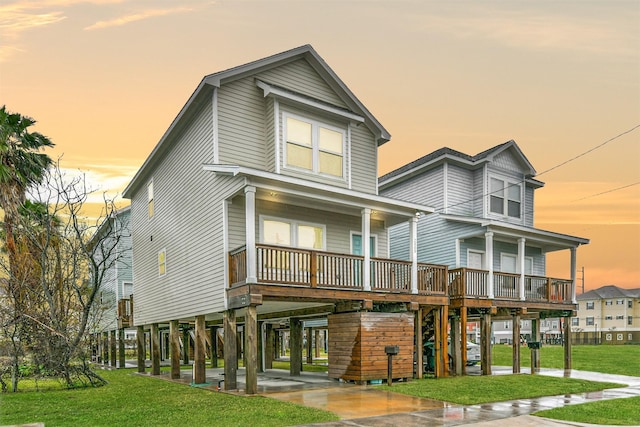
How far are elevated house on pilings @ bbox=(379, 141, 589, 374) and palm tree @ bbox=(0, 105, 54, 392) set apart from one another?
16.8 meters

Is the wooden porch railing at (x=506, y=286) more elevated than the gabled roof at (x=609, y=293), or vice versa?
the wooden porch railing at (x=506, y=286)

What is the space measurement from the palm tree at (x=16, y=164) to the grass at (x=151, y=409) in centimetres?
908

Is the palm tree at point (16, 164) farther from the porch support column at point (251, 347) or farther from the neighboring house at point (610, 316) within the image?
the neighboring house at point (610, 316)

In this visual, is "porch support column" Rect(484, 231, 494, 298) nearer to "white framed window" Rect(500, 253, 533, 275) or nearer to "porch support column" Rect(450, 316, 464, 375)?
"porch support column" Rect(450, 316, 464, 375)

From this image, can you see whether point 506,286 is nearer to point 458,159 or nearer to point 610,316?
point 458,159

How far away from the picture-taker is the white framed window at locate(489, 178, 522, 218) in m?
25.7

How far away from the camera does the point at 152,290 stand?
23562 mm

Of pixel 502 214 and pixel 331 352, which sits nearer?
pixel 331 352

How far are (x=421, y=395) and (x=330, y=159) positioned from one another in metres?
8.46

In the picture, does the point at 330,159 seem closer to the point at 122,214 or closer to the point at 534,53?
the point at 534,53

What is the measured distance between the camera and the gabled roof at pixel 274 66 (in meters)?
16.8

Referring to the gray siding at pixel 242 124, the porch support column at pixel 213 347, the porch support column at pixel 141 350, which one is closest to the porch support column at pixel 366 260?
the gray siding at pixel 242 124

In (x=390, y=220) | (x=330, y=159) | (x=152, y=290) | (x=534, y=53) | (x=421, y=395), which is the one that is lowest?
(x=421, y=395)

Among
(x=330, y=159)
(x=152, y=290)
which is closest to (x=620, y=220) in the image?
(x=330, y=159)
